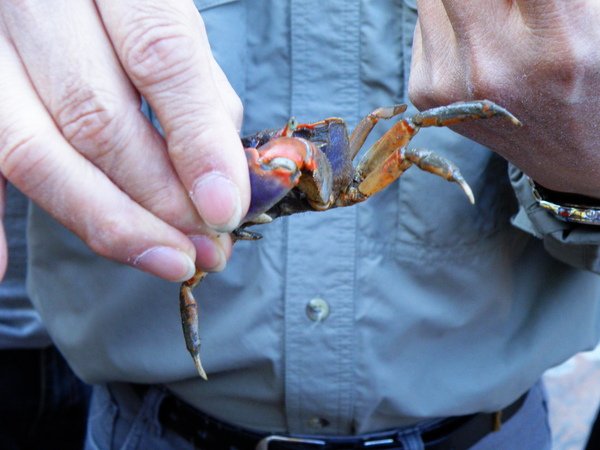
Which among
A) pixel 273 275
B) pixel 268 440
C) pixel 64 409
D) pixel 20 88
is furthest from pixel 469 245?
pixel 64 409

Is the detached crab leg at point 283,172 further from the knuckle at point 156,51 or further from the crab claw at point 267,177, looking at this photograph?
the knuckle at point 156,51

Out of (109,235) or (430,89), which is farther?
(430,89)

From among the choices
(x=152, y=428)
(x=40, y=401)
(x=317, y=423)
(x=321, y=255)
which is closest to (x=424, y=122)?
(x=321, y=255)

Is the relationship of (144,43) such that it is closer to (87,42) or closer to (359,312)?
(87,42)

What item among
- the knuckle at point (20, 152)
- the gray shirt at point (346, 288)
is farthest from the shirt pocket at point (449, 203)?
the knuckle at point (20, 152)

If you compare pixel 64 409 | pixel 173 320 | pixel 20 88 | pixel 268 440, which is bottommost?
pixel 64 409

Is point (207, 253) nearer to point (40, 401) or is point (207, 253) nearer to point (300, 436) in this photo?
point (300, 436)
